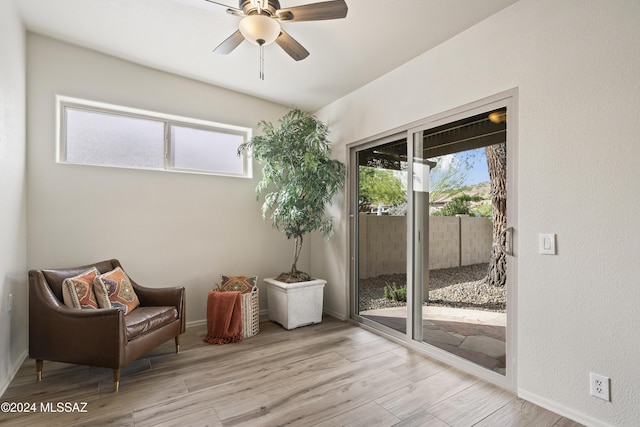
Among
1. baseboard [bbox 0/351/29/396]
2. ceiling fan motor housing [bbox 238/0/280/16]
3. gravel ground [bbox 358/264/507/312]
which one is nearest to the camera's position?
ceiling fan motor housing [bbox 238/0/280/16]

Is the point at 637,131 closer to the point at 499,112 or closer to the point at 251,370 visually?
the point at 499,112

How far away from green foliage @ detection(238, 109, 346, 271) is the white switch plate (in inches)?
83.0

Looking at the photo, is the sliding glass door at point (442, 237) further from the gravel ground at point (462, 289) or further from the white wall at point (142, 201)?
the white wall at point (142, 201)

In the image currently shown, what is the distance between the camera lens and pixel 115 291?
Answer: 104 inches

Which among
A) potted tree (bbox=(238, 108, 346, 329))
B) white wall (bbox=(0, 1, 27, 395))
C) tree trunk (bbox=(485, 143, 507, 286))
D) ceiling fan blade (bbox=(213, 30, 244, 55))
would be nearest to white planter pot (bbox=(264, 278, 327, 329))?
potted tree (bbox=(238, 108, 346, 329))

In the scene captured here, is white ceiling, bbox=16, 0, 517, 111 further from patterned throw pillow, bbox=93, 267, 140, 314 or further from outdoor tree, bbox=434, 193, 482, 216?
patterned throw pillow, bbox=93, 267, 140, 314

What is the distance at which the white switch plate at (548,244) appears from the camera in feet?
6.57

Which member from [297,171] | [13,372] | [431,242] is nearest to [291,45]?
[297,171]

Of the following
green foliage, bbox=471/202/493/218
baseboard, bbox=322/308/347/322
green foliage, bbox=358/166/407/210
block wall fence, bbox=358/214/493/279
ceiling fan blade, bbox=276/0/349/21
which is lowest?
baseboard, bbox=322/308/347/322

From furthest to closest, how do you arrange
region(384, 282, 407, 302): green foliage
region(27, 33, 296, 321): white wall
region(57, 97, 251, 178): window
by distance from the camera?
region(384, 282, 407, 302): green foliage < region(57, 97, 251, 178): window < region(27, 33, 296, 321): white wall

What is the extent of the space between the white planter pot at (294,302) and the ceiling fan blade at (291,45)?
2.30m

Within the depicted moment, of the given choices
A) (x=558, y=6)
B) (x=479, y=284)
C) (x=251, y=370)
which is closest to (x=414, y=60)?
(x=558, y=6)

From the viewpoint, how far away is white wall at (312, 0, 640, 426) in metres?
1.72

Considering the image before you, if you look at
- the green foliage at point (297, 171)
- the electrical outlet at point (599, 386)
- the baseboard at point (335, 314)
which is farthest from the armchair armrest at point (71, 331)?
the electrical outlet at point (599, 386)
